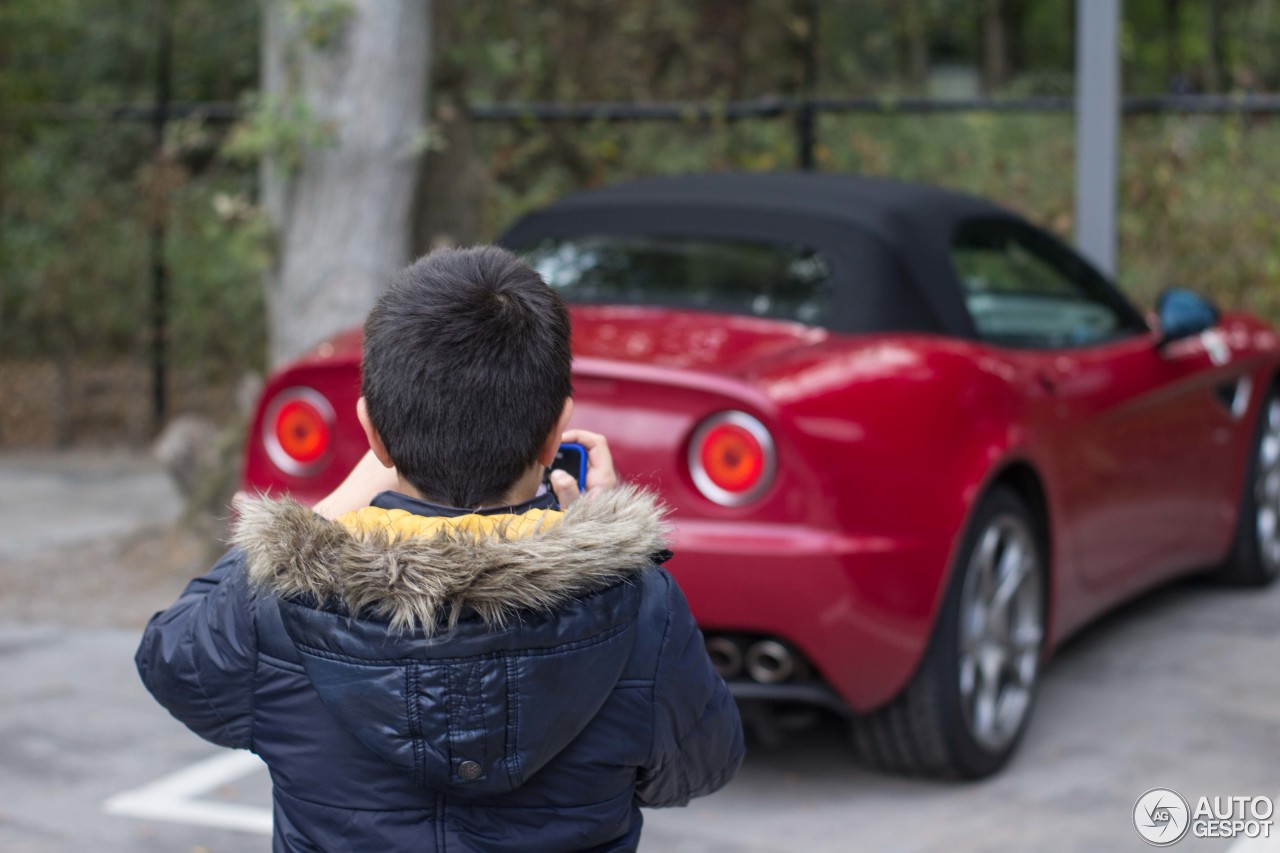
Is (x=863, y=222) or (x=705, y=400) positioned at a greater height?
(x=863, y=222)

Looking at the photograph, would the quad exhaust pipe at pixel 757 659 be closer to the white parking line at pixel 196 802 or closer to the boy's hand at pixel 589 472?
the white parking line at pixel 196 802

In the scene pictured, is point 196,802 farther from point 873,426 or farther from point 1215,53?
point 1215,53

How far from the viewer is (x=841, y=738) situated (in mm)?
4441

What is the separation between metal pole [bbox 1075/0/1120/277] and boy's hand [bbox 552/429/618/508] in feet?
16.7

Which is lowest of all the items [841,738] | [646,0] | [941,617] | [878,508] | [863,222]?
[841,738]

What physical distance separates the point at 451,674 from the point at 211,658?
1.06 ft

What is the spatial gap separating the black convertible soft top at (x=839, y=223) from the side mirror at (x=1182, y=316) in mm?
599

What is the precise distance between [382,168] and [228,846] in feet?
10.4

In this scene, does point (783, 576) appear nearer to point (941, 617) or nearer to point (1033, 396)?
point (941, 617)

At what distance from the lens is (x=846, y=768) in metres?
4.21

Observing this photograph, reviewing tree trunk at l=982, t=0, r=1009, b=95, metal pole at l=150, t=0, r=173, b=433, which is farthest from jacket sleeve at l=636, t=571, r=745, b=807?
tree trunk at l=982, t=0, r=1009, b=95

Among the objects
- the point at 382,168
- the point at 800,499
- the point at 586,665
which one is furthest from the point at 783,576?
the point at 382,168

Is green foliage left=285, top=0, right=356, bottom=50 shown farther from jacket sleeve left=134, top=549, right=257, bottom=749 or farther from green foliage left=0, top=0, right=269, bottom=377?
jacket sleeve left=134, top=549, right=257, bottom=749

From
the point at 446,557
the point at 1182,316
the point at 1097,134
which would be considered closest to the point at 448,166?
the point at 1097,134
